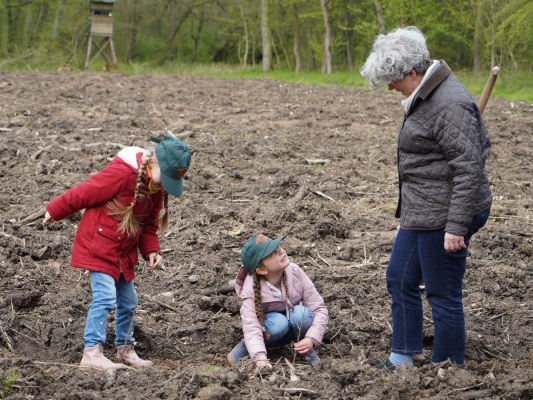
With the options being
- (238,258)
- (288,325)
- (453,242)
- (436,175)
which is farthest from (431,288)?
(238,258)

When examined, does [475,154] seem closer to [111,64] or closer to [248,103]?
[248,103]

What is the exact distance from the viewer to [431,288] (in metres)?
3.73

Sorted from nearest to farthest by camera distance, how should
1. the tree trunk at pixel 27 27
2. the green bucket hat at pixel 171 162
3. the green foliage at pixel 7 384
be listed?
the green foliage at pixel 7 384 → the green bucket hat at pixel 171 162 → the tree trunk at pixel 27 27

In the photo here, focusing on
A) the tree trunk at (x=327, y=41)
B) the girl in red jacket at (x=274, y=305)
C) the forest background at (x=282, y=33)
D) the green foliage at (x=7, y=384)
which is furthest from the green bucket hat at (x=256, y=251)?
the tree trunk at (x=327, y=41)

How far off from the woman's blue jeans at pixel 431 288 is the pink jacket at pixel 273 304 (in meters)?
0.50

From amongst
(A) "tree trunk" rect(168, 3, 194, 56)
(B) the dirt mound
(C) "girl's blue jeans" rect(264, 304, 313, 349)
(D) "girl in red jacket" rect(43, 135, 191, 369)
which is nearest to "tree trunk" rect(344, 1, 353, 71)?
(A) "tree trunk" rect(168, 3, 194, 56)

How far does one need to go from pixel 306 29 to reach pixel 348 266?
33537 mm

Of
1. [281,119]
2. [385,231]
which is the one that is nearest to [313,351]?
[385,231]

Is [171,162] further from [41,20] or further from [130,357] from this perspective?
[41,20]

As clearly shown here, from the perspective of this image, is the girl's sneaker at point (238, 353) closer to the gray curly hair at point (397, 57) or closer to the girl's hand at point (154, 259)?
the girl's hand at point (154, 259)

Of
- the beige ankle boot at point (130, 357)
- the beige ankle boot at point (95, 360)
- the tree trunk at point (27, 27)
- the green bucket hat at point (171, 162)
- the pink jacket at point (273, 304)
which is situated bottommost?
the beige ankle boot at point (130, 357)

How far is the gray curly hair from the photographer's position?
11.5 feet

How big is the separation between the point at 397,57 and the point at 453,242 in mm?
1010

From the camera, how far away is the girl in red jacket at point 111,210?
3.93 metres
